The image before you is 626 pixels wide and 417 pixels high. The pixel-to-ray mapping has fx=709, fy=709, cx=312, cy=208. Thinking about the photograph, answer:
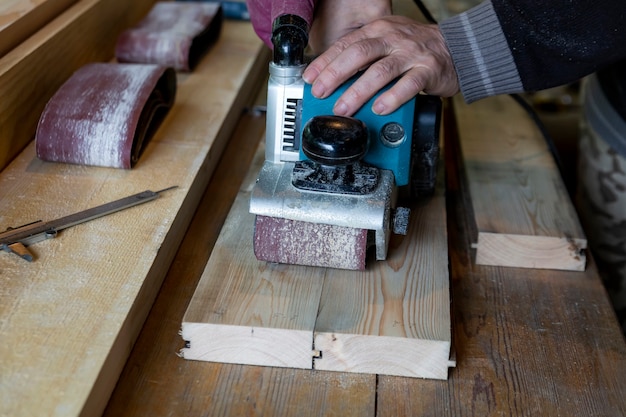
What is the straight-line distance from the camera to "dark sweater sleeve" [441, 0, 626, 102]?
3.58ft

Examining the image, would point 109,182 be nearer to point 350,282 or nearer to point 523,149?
point 350,282

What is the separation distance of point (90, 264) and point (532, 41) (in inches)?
29.1

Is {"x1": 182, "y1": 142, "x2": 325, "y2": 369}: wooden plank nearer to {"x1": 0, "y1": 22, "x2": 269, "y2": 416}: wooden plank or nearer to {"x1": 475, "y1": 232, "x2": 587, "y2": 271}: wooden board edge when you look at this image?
{"x1": 0, "y1": 22, "x2": 269, "y2": 416}: wooden plank

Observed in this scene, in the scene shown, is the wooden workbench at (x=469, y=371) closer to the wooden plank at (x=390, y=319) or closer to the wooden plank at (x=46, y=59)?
the wooden plank at (x=390, y=319)

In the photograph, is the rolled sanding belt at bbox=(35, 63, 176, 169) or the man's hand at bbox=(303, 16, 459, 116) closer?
the man's hand at bbox=(303, 16, 459, 116)

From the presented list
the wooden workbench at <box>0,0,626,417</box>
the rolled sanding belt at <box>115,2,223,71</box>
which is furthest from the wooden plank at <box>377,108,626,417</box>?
the rolled sanding belt at <box>115,2,223,71</box>

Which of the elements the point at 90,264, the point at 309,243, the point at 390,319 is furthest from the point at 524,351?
the point at 90,264

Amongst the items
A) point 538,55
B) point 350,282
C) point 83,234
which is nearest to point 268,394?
point 350,282

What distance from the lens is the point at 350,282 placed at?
100 centimetres

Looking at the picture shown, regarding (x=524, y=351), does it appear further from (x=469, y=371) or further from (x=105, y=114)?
(x=105, y=114)

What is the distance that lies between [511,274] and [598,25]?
1.35ft

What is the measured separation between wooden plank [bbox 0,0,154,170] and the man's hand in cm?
52

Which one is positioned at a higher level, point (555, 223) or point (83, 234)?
point (83, 234)

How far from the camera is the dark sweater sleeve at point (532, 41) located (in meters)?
1.09
